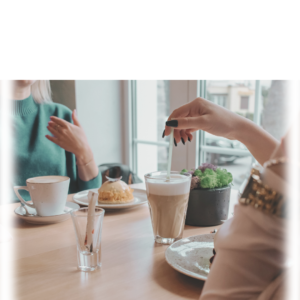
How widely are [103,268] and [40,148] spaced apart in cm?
127

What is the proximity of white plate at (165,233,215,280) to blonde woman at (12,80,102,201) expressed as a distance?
935 mm

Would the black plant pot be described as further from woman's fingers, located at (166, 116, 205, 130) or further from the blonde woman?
the blonde woman

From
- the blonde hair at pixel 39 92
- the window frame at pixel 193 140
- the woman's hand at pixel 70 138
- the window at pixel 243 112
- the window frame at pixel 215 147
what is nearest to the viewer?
the woman's hand at pixel 70 138

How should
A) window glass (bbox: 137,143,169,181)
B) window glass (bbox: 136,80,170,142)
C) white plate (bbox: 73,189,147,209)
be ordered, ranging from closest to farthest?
white plate (bbox: 73,189,147,209) < window glass (bbox: 136,80,170,142) < window glass (bbox: 137,143,169,181)

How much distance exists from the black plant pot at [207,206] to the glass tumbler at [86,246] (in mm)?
296

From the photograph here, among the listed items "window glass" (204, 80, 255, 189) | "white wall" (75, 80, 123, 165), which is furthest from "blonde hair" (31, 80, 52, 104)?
"window glass" (204, 80, 255, 189)

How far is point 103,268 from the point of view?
0.61 meters

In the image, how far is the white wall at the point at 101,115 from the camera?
2996 millimetres

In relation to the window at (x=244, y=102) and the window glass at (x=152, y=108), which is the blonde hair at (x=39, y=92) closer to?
the window glass at (x=152, y=108)

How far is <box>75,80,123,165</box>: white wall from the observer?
3.00 metres

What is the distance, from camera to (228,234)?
33 cm

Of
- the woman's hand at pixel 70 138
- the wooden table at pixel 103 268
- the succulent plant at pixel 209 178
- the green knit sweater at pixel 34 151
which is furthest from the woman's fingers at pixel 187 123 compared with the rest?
the green knit sweater at pixel 34 151
